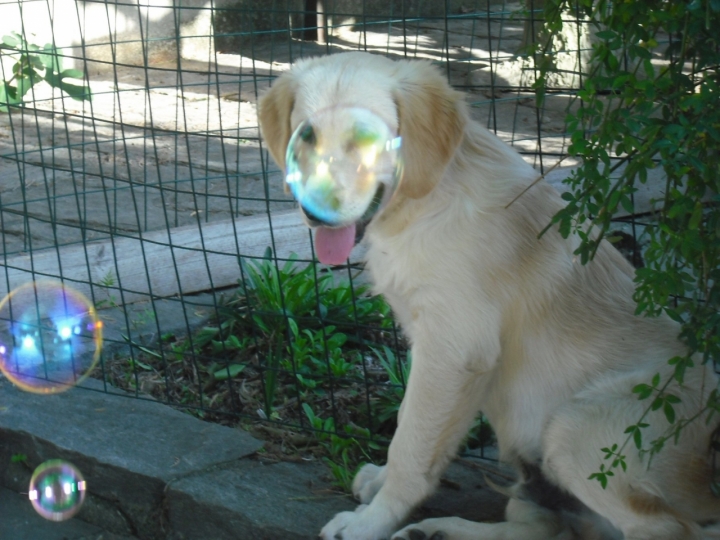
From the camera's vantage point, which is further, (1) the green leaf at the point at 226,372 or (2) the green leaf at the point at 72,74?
(2) the green leaf at the point at 72,74

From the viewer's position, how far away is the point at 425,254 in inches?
104

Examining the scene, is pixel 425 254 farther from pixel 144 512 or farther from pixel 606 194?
pixel 144 512

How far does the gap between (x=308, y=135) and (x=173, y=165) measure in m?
4.71

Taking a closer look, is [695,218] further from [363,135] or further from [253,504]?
[253,504]

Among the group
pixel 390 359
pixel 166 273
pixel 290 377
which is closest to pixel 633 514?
pixel 390 359

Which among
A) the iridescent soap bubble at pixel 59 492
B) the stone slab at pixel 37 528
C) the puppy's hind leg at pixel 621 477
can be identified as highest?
the puppy's hind leg at pixel 621 477

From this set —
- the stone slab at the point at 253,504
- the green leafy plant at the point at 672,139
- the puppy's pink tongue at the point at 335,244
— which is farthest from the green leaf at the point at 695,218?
the stone slab at the point at 253,504

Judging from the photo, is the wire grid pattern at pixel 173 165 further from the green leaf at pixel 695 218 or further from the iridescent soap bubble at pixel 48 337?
the green leaf at pixel 695 218

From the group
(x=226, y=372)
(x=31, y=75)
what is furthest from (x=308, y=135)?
(x=31, y=75)

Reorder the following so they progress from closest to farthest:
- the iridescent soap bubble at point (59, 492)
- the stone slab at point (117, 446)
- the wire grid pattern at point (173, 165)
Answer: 1. the stone slab at point (117, 446)
2. the iridescent soap bubble at point (59, 492)
3. the wire grid pattern at point (173, 165)

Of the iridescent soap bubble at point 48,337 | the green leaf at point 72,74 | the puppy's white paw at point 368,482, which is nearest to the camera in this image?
the puppy's white paw at point 368,482

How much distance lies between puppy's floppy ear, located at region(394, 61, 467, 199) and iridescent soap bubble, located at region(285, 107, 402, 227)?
4cm

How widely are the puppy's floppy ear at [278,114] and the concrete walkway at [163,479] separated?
1154mm

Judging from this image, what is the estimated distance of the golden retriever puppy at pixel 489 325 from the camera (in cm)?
255
